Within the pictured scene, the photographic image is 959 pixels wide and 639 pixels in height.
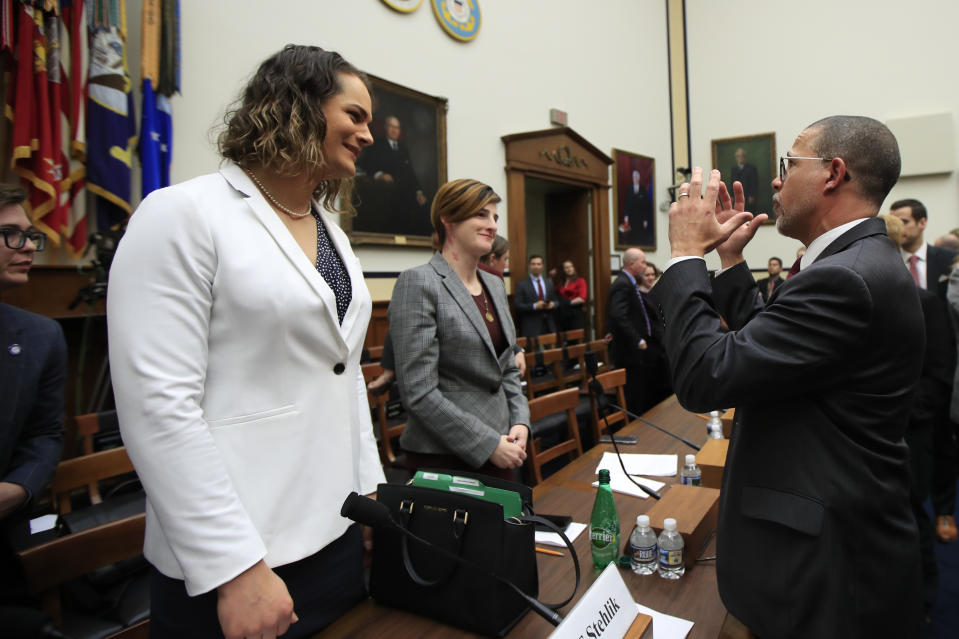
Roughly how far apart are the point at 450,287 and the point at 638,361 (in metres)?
3.14

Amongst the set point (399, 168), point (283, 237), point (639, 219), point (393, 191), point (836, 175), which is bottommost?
point (283, 237)

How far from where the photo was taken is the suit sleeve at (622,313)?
15.1ft

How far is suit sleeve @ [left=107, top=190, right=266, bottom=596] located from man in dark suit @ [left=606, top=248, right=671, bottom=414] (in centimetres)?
405

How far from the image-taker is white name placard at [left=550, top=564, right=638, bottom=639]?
803 millimetres

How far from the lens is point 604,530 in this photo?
4.18ft

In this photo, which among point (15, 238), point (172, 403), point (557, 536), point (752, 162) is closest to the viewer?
point (172, 403)

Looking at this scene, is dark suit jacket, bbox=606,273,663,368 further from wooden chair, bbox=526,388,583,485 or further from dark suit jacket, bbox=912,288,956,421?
wooden chair, bbox=526,388,583,485

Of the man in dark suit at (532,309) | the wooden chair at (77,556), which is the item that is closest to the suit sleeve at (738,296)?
the wooden chair at (77,556)

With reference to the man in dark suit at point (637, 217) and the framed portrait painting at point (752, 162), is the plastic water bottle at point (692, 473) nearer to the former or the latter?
the man in dark suit at point (637, 217)

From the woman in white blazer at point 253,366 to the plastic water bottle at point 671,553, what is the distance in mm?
629

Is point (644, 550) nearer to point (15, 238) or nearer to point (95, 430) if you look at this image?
point (15, 238)

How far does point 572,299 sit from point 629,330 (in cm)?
299

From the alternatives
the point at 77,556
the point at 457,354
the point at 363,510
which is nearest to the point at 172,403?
the point at 363,510

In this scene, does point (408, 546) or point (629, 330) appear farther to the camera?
point (629, 330)
